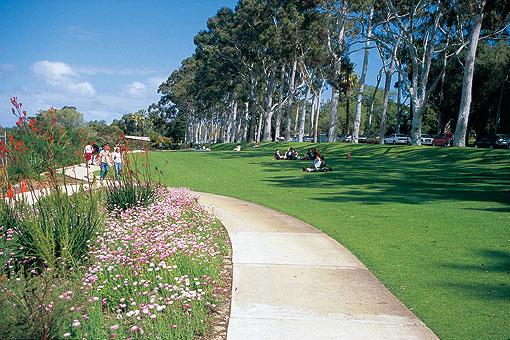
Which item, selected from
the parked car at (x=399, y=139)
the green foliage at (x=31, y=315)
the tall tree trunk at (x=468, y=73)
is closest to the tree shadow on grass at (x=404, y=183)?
the tall tree trunk at (x=468, y=73)

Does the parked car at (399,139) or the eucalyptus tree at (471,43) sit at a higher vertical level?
the eucalyptus tree at (471,43)

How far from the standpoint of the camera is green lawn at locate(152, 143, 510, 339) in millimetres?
5363

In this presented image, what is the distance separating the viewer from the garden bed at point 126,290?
3.63m

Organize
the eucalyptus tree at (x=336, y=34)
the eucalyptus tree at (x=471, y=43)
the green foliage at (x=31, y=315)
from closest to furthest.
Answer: the green foliage at (x=31, y=315) → the eucalyptus tree at (x=471, y=43) → the eucalyptus tree at (x=336, y=34)

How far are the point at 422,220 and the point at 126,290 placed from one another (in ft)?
24.9

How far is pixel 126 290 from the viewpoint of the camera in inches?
199

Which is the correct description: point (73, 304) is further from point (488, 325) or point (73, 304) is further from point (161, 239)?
point (488, 325)

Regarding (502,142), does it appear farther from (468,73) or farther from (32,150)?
(32,150)

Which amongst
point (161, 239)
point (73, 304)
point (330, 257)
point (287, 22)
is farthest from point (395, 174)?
point (287, 22)

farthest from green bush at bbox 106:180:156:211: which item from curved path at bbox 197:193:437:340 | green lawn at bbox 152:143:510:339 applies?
green lawn at bbox 152:143:510:339

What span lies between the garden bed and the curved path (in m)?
0.29

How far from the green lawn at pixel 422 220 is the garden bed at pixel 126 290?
2.33 meters

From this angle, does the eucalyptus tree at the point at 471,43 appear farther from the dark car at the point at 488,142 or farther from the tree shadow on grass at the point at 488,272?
the tree shadow on grass at the point at 488,272

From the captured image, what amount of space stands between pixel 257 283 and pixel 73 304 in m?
2.42
